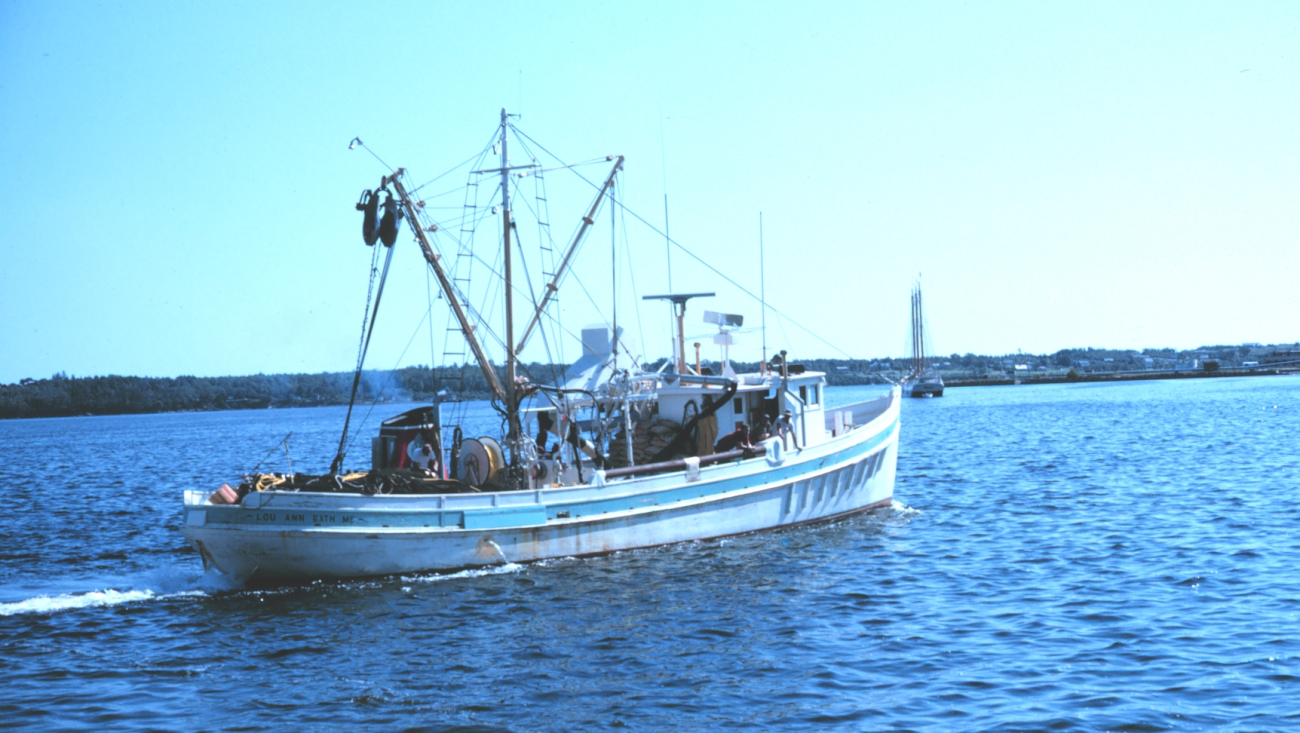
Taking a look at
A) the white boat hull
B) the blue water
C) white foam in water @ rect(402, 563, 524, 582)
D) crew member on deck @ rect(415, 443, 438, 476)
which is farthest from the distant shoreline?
white foam in water @ rect(402, 563, 524, 582)

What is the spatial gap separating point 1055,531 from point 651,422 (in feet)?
27.5

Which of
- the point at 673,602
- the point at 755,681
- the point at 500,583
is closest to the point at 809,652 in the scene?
the point at 755,681

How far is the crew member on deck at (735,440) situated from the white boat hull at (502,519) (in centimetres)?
60

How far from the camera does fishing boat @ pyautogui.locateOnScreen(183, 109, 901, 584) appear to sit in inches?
630

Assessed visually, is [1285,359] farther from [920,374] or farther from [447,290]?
[447,290]

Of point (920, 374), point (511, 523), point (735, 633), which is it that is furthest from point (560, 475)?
point (920, 374)

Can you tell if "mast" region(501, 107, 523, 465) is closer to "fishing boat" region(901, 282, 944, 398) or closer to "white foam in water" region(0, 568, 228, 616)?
"white foam in water" region(0, 568, 228, 616)

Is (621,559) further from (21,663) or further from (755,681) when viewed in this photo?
(21,663)

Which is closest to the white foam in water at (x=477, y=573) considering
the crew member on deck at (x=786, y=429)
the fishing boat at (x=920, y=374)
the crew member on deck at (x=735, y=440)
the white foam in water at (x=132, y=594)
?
the white foam in water at (x=132, y=594)

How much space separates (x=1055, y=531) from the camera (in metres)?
20.7

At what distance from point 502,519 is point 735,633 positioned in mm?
5243

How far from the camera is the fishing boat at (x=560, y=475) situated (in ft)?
52.5

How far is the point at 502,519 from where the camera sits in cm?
1725

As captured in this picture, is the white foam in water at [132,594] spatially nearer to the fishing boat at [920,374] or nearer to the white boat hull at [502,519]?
the white boat hull at [502,519]
